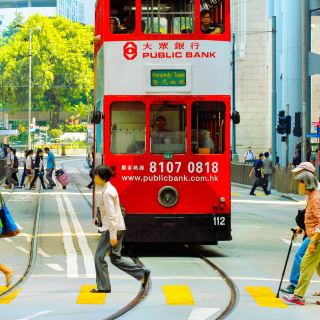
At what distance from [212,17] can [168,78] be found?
1315 millimetres

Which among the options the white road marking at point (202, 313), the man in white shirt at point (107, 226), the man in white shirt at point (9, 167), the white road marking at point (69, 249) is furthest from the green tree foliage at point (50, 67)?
the white road marking at point (202, 313)

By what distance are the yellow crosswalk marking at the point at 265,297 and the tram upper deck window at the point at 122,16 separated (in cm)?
610

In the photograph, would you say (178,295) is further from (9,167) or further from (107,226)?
(9,167)

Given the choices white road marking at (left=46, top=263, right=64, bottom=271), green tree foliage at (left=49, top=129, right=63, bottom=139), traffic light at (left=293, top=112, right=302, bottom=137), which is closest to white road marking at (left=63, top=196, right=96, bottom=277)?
white road marking at (left=46, top=263, right=64, bottom=271)

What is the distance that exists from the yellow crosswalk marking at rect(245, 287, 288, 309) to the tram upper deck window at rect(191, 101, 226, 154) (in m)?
4.62

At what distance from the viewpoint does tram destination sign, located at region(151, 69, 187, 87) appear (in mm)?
19938

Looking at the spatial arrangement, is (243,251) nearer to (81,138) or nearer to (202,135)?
(202,135)

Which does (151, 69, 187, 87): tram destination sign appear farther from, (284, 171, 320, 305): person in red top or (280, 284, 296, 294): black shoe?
(284, 171, 320, 305): person in red top

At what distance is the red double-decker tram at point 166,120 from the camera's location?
19.9 metres

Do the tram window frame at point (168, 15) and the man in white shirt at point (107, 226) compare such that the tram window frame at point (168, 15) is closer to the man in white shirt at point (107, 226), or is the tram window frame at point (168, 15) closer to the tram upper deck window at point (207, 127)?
the tram upper deck window at point (207, 127)

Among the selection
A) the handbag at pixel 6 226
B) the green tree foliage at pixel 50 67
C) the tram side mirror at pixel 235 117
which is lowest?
the handbag at pixel 6 226

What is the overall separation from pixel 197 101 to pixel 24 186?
32.0 m

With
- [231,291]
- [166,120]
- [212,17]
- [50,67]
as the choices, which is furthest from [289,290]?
[50,67]

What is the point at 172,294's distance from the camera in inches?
590
